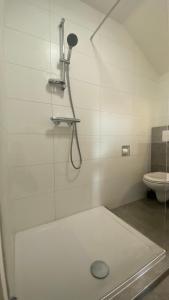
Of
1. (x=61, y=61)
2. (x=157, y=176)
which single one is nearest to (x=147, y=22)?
(x=61, y=61)

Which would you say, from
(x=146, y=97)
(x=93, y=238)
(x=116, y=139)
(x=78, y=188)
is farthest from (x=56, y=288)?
(x=146, y=97)

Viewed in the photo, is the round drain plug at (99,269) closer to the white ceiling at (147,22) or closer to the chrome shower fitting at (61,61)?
the chrome shower fitting at (61,61)

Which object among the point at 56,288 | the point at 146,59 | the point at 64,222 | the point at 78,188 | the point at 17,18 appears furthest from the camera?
the point at 146,59

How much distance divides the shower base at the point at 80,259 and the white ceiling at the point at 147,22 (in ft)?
6.69

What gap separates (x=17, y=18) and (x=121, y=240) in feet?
6.51

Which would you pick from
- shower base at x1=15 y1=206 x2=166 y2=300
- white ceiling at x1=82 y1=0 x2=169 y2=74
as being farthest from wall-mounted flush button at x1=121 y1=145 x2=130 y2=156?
white ceiling at x1=82 y1=0 x2=169 y2=74

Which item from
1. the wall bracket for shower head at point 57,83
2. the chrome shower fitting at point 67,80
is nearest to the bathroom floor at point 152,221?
the chrome shower fitting at point 67,80

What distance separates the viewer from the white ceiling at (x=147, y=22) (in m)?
1.45

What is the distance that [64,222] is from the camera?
4.49ft

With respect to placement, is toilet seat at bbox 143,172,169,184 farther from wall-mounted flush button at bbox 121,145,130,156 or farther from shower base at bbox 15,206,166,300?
shower base at bbox 15,206,166,300

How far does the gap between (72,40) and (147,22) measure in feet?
3.22

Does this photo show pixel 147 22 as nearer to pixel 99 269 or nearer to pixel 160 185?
pixel 160 185

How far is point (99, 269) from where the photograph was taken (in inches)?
35.2

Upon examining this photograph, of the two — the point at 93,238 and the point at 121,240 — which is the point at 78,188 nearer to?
the point at 93,238
